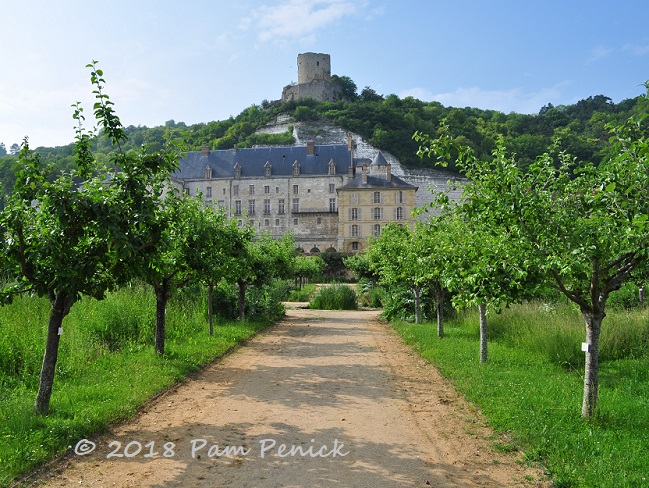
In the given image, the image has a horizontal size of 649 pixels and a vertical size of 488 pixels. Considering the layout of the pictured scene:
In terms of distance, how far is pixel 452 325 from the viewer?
16516mm

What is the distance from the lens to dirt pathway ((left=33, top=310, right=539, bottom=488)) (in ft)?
16.2

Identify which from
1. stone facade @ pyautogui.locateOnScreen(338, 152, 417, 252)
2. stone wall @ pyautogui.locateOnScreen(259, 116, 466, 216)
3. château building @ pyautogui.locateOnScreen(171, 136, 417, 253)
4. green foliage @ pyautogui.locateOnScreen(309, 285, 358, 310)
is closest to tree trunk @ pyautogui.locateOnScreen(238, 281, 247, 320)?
green foliage @ pyautogui.locateOnScreen(309, 285, 358, 310)

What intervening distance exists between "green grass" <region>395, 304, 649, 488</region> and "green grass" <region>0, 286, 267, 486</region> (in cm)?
467

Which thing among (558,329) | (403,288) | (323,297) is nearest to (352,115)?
(323,297)

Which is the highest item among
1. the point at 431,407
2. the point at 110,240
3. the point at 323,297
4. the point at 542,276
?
the point at 110,240

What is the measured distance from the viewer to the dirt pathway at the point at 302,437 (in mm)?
4938

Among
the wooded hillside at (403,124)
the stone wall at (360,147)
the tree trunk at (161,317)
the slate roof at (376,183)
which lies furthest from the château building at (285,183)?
the tree trunk at (161,317)

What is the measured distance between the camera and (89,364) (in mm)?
9461

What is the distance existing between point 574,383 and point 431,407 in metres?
2.50

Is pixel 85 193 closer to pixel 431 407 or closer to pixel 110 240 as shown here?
pixel 110 240

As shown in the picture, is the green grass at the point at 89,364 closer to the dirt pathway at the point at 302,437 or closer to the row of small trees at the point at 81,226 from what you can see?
the dirt pathway at the point at 302,437

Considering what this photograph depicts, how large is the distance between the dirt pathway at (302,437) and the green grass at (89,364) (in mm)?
344

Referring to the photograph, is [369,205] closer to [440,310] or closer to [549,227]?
[440,310]

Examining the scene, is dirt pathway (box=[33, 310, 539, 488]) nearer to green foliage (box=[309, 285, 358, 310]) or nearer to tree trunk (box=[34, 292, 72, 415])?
tree trunk (box=[34, 292, 72, 415])
